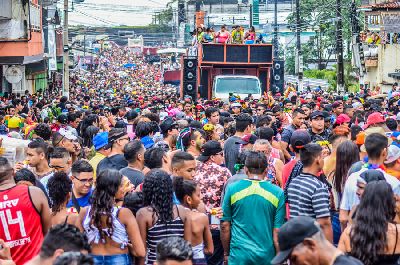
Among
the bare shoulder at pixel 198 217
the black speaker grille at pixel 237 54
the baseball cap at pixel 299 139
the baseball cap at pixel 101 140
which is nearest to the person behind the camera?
the bare shoulder at pixel 198 217

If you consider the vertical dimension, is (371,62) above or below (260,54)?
below

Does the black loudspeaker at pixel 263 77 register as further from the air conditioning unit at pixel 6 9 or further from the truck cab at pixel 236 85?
the air conditioning unit at pixel 6 9

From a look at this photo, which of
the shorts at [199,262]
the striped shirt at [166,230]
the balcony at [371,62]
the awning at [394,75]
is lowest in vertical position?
the shorts at [199,262]

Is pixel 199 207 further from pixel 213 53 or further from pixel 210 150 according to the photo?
pixel 213 53

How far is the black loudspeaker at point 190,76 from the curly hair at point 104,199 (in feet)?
83.8

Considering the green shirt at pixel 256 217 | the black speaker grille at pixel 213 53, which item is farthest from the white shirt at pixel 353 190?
the black speaker grille at pixel 213 53

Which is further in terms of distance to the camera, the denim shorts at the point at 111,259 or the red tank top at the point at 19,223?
the red tank top at the point at 19,223

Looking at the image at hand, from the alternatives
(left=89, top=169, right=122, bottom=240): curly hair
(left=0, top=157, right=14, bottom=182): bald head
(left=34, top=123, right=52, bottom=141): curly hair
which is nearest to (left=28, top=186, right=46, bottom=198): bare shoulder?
(left=0, top=157, right=14, bottom=182): bald head

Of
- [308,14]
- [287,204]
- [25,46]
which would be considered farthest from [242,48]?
[308,14]

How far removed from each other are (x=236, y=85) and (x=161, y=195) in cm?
2383

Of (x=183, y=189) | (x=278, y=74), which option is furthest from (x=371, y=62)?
(x=183, y=189)

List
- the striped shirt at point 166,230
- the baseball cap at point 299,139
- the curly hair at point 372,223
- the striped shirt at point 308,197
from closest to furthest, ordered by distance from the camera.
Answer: the curly hair at point 372,223 → the striped shirt at point 166,230 → the striped shirt at point 308,197 → the baseball cap at point 299,139

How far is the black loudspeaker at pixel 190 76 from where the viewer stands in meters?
33.2

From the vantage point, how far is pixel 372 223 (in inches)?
253
